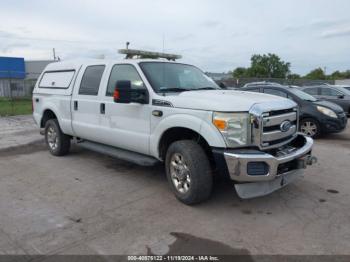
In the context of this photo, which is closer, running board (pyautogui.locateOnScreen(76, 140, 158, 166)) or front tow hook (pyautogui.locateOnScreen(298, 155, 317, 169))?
front tow hook (pyautogui.locateOnScreen(298, 155, 317, 169))

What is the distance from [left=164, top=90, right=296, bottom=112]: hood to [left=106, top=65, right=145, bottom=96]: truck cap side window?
0.72m

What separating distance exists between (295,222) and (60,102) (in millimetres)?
4950

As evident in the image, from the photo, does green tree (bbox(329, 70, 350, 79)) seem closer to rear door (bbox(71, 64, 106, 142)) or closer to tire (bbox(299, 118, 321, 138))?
tire (bbox(299, 118, 321, 138))

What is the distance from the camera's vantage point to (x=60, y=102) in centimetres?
686

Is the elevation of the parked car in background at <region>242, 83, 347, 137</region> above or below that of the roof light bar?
below

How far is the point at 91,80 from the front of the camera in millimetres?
6180

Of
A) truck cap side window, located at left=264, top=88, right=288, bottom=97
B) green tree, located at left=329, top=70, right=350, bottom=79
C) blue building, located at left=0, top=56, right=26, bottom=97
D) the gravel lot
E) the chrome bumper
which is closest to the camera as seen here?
the gravel lot

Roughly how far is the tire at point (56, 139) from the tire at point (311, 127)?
20.0ft

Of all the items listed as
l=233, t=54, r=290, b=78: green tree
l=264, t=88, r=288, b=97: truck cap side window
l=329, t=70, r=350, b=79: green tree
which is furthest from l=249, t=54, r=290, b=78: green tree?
l=264, t=88, r=288, b=97: truck cap side window

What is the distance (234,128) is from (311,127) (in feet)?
19.7

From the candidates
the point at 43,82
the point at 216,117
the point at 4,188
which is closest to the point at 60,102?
the point at 43,82

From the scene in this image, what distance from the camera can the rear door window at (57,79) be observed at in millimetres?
6778

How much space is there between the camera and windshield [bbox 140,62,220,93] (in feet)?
16.7

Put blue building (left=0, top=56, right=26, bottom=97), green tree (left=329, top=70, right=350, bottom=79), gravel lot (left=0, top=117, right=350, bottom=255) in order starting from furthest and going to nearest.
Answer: green tree (left=329, top=70, right=350, bottom=79)
blue building (left=0, top=56, right=26, bottom=97)
gravel lot (left=0, top=117, right=350, bottom=255)
